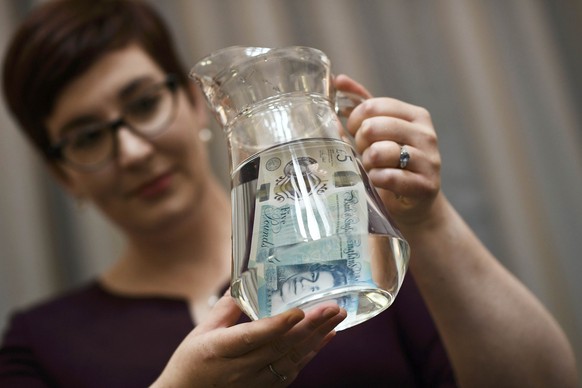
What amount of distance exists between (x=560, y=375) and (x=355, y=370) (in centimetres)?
24

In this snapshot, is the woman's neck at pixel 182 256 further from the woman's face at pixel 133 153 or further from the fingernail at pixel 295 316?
the fingernail at pixel 295 316

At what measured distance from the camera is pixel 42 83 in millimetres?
1011

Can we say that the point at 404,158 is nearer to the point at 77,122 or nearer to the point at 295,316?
the point at 295,316

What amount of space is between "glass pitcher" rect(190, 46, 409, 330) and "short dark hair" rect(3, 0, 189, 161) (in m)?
0.51

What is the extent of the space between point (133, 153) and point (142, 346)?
0.93 feet

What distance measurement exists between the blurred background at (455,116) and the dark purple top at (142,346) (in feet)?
1.34

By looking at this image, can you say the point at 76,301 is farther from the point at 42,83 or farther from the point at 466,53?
the point at 466,53

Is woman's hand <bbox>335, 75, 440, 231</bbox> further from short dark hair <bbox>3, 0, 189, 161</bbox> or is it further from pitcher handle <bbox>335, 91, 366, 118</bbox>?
short dark hair <bbox>3, 0, 189, 161</bbox>

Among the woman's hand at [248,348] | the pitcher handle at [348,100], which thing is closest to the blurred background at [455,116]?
the pitcher handle at [348,100]

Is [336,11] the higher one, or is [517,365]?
[336,11]

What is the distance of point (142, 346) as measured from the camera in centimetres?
91

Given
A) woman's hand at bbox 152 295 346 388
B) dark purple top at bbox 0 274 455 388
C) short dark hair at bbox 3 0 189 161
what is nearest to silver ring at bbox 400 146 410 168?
woman's hand at bbox 152 295 346 388

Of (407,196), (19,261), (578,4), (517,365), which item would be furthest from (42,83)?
(578,4)

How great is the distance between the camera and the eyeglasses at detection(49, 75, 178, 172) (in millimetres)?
971
